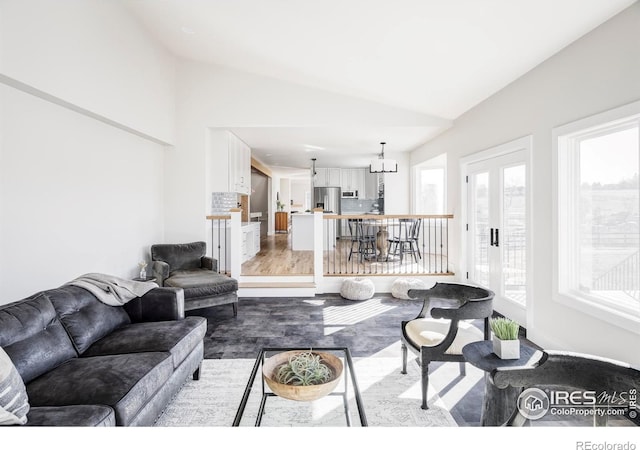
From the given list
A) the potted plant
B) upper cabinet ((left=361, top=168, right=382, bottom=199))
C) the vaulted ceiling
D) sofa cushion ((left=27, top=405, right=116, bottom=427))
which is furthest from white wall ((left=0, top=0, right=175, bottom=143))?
upper cabinet ((left=361, top=168, right=382, bottom=199))

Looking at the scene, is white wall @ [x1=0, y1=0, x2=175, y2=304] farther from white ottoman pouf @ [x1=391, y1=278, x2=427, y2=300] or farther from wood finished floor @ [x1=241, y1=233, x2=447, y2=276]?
white ottoman pouf @ [x1=391, y1=278, x2=427, y2=300]

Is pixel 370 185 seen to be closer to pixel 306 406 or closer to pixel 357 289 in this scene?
pixel 357 289

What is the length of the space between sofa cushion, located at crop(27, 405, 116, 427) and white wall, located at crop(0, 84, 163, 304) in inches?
74.4

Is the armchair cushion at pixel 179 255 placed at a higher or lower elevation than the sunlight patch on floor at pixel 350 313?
higher

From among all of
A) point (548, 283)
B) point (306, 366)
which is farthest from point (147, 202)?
point (548, 283)

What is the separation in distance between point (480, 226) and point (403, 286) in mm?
1406

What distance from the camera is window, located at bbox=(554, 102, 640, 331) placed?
2.54 metres

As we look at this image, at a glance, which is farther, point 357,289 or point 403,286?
point 403,286

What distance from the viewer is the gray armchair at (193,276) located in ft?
13.3

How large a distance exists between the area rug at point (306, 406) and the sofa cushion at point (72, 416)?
2.06ft

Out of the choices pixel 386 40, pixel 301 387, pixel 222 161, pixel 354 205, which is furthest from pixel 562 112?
pixel 354 205

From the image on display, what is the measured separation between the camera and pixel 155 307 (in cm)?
285

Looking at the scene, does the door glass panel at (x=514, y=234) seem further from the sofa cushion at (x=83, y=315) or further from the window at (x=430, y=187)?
the sofa cushion at (x=83, y=315)

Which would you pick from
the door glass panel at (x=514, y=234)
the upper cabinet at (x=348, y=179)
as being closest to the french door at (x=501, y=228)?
the door glass panel at (x=514, y=234)
